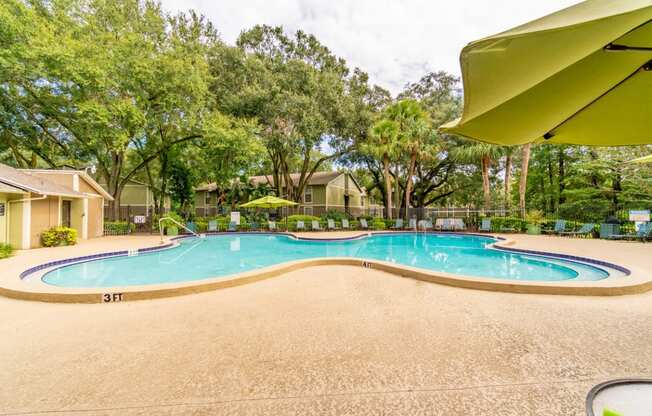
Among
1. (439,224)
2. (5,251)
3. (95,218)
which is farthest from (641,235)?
(95,218)

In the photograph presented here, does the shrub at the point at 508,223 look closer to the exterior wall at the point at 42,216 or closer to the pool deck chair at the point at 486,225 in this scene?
the pool deck chair at the point at 486,225

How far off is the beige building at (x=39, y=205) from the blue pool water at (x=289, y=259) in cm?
349

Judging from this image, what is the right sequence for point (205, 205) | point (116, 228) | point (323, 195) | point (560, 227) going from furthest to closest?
point (205, 205) → point (323, 195) → point (116, 228) → point (560, 227)

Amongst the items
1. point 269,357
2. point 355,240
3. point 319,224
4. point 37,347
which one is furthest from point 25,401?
point 319,224

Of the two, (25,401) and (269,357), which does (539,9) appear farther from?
(25,401)

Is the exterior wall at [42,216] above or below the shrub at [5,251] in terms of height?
above

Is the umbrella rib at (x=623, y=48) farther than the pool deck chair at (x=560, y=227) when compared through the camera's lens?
No

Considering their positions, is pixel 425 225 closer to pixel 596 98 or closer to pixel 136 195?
pixel 596 98

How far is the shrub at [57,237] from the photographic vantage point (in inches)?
405

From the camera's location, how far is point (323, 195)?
24.2 metres

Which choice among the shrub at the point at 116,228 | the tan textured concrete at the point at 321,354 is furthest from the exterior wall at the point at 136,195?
the tan textured concrete at the point at 321,354

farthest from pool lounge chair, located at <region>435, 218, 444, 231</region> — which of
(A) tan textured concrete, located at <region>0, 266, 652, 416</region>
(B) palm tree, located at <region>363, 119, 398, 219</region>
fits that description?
(A) tan textured concrete, located at <region>0, 266, 652, 416</region>

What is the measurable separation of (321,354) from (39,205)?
42.0 feet

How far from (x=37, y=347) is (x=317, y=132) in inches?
630
